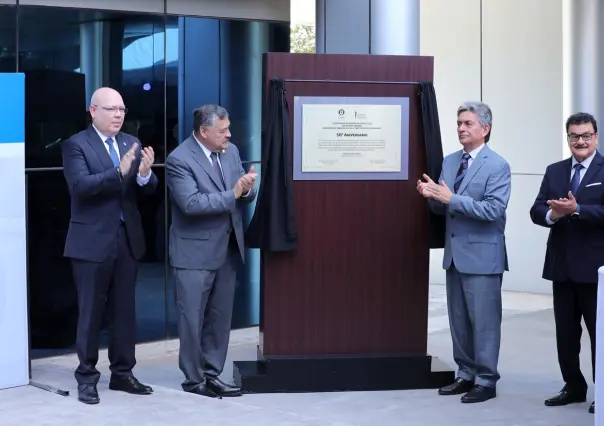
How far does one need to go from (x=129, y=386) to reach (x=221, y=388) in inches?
21.9

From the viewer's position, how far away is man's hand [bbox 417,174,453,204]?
637 cm

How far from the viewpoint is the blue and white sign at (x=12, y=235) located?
6.33m

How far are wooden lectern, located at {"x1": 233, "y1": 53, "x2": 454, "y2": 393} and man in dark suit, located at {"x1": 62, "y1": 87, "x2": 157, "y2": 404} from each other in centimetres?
89

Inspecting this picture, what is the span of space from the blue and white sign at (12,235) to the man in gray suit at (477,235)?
7.76 ft

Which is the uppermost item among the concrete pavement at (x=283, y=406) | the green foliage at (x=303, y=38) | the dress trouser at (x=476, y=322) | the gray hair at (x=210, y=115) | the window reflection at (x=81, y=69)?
the green foliage at (x=303, y=38)

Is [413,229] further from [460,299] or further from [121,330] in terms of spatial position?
[121,330]

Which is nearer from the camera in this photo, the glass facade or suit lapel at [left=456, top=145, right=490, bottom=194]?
suit lapel at [left=456, top=145, right=490, bottom=194]

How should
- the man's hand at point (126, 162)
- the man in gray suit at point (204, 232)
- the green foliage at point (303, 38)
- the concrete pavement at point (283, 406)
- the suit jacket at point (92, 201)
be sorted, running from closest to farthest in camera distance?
the concrete pavement at point (283, 406), the man's hand at point (126, 162), the suit jacket at point (92, 201), the man in gray suit at point (204, 232), the green foliage at point (303, 38)

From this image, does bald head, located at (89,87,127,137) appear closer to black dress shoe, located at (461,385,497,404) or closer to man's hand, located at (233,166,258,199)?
man's hand, located at (233,166,258,199)

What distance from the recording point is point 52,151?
25.7 ft

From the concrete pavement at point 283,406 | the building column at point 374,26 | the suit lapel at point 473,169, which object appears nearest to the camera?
the concrete pavement at point 283,406

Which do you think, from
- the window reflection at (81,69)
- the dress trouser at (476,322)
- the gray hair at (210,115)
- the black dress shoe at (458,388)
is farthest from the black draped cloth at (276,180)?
the window reflection at (81,69)

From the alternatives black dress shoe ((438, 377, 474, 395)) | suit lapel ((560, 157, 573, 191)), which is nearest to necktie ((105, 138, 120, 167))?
black dress shoe ((438, 377, 474, 395))

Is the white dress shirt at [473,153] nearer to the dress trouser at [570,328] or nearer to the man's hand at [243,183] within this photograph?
the dress trouser at [570,328]
